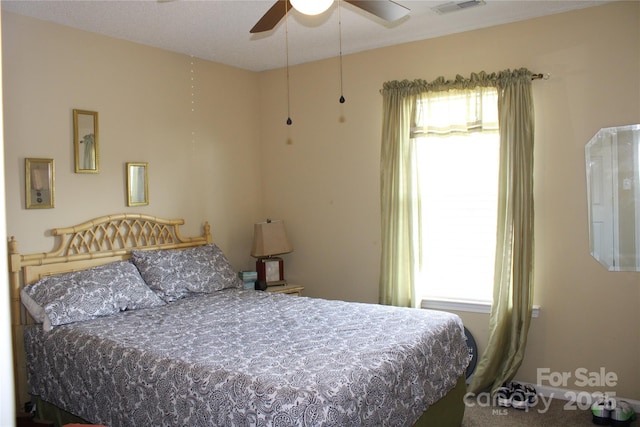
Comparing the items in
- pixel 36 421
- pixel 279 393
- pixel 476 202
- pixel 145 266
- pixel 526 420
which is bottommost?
pixel 526 420

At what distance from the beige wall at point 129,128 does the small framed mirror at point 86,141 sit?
0.15 feet

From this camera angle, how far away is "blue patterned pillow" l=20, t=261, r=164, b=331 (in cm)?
320

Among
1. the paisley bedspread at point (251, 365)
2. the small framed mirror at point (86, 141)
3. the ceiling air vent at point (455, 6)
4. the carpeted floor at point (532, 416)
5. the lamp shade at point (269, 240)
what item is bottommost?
the carpeted floor at point (532, 416)

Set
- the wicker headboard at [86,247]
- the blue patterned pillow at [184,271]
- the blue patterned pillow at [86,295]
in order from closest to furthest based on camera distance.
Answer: the blue patterned pillow at [86,295] → the wicker headboard at [86,247] → the blue patterned pillow at [184,271]

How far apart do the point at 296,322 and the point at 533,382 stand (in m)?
1.91

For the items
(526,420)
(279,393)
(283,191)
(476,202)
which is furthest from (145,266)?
(526,420)

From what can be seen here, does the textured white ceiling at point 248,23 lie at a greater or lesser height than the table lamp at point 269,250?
greater

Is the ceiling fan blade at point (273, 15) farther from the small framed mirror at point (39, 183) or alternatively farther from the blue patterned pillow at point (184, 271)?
the blue patterned pillow at point (184, 271)

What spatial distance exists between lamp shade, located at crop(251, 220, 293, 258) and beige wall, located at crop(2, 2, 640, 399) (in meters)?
0.24

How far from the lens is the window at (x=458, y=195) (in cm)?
398

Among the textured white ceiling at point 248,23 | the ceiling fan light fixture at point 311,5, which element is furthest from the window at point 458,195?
the ceiling fan light fixture at point 311,5

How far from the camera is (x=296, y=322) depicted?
10.6ft

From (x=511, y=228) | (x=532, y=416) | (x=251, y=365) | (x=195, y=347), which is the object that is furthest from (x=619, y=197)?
(x=532, y=416)

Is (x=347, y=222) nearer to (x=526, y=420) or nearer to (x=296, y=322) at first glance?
(x=296, y=322)
